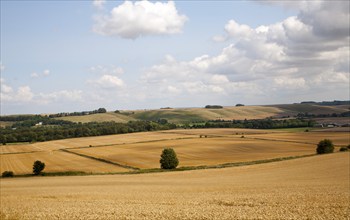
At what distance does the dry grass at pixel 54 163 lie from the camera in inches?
2712

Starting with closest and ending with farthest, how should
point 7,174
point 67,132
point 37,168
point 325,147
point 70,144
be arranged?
point 7,174
point 37,168
point 325,147
point 70,144
point 67,132

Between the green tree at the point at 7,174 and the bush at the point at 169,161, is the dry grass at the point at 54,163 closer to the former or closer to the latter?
the green tree at the point at 7,174

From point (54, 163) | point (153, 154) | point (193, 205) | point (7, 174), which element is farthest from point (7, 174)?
point (193, 205)

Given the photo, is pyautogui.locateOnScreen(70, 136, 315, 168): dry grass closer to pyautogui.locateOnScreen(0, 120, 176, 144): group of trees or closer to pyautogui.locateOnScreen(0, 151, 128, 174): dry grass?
pyautogui.locateOnScreen(0, 151, 128, 174): dry grass

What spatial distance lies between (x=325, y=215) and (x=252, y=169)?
3702 centimetres

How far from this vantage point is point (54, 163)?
78.2 meters

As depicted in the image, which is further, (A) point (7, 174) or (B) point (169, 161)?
(A) point (7, 174)

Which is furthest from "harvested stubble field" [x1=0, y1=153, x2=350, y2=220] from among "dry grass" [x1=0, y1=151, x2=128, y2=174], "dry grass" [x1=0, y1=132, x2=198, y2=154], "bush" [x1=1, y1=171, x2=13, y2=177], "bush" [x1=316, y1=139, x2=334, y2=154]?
"dry grass" [x1=0, y1=132, x2=198, y2=154]

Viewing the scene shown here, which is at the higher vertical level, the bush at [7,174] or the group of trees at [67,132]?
the group of trees at [67,132]

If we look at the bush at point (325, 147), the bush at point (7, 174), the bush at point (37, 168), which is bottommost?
the bush at point (7, 174)

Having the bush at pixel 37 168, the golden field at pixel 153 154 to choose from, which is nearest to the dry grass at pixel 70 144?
the golden field at pixel 153 154

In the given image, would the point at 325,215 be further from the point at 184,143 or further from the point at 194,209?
the point at 184,143

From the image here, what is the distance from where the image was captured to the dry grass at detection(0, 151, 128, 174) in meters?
68.9

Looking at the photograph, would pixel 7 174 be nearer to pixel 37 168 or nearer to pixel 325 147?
pixel 37 168
